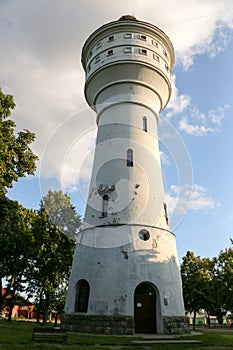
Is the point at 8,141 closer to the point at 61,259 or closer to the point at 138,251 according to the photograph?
the point at 138,251

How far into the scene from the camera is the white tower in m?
13.8

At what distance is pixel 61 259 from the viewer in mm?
23172

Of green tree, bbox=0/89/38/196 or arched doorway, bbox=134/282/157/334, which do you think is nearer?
green tree, bbox=0/89/38/196

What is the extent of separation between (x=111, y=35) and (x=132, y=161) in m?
8.87

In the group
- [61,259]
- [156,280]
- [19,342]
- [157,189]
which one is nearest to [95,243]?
[156,280]

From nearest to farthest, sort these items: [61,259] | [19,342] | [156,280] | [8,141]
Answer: [19,342] < [8,141] < [156,280] < [61,259]

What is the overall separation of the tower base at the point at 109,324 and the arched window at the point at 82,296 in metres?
0.78

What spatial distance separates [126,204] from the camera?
15719mm

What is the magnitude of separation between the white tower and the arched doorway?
4 centimetres

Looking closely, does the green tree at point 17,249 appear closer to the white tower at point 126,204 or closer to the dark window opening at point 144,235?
the white tower at point 126,204

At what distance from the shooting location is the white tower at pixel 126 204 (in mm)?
13789

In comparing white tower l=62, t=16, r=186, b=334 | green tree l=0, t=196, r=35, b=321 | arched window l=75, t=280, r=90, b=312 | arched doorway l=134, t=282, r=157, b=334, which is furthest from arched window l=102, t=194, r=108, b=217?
green tree l=0, t=196, r=35, b=321

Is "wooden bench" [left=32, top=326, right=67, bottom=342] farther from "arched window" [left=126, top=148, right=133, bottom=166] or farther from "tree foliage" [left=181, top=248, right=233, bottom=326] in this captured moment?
"tree foliage" [left=181, top=248, right=233, bottom=326]

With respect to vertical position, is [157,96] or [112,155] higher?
[157,96]
